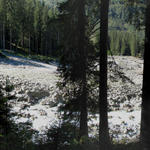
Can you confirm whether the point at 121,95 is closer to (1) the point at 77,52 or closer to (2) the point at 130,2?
(1) the point at 77,52

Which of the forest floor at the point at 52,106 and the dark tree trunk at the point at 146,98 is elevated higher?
the dark tree trunk at the point at 146,98

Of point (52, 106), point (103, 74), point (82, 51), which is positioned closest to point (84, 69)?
point (82, 51)

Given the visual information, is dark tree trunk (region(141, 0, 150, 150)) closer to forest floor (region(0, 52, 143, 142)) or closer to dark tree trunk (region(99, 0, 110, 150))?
dark tree trunk (region(99, 0, 110, 150))

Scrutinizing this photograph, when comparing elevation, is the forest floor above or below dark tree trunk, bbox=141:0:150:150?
below

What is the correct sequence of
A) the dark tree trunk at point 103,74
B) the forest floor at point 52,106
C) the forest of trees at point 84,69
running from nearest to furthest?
the forest of trees at point 84,69 → the dark tree trunk at point 103,74 → the forest floor at point 52,106

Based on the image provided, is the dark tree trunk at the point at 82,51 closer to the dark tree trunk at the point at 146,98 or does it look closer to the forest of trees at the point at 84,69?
the forest of trees at the point at 84,69

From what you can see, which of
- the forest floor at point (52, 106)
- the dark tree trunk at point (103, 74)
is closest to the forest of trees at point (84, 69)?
the dark tree trunk at point (103, 74)

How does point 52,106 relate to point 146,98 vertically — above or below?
below

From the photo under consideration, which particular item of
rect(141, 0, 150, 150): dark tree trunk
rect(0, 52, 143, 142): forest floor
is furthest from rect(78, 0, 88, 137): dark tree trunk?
rect(141, 0, 150, 150): dark tree trunk

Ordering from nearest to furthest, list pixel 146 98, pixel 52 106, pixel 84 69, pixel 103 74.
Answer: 1. pixel 146 98
2. pixel 103 74
3. pixel 84 69
4. pixel 52 106

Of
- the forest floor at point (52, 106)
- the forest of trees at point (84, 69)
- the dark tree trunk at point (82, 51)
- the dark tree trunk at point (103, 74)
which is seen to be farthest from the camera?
the forest floor at point (52, 106)

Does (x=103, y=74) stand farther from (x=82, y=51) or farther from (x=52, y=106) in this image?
(x=52, y=106)

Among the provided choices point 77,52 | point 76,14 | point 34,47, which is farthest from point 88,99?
point 34,47

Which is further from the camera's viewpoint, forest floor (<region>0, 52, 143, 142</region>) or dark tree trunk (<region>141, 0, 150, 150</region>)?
forest floor (<region>0, 52, 143, 142</region>)
